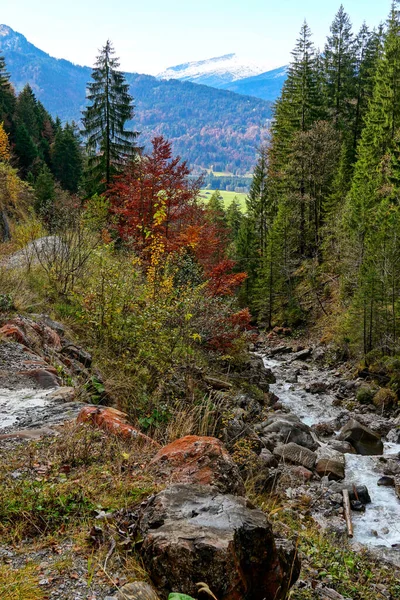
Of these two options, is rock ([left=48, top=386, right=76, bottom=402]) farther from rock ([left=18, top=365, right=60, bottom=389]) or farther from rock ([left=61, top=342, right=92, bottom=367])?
rock ([left=61, top=342, right=92, bottom=367])

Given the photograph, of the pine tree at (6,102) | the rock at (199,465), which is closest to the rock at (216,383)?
the rock at (199,465)

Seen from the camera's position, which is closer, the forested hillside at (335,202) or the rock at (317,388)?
the rock at (317,388)

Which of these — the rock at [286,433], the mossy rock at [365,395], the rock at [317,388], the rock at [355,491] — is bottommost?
the rock at [317,388]

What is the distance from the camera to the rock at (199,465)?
387 cm

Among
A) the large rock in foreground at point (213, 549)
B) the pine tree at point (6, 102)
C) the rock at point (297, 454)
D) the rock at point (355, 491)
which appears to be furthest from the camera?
the pine tree at point (6, 102)

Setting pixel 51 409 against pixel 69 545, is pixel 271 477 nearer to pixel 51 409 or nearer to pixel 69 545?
pixel 51 409

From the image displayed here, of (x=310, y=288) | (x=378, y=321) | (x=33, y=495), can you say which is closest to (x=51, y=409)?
(x=33, y=495)

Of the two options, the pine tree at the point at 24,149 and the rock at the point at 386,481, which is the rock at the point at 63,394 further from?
the pine tree at the point at 24,149

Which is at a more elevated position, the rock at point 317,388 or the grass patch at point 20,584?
the grass patch at point 20,584

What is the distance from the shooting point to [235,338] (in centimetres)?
1565

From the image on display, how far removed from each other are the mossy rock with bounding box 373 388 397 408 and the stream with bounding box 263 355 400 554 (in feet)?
4.60

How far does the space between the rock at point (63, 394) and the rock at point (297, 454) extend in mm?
6716

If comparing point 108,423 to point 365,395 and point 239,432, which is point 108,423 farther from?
point 365,395

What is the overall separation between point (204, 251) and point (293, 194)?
52.8ft
